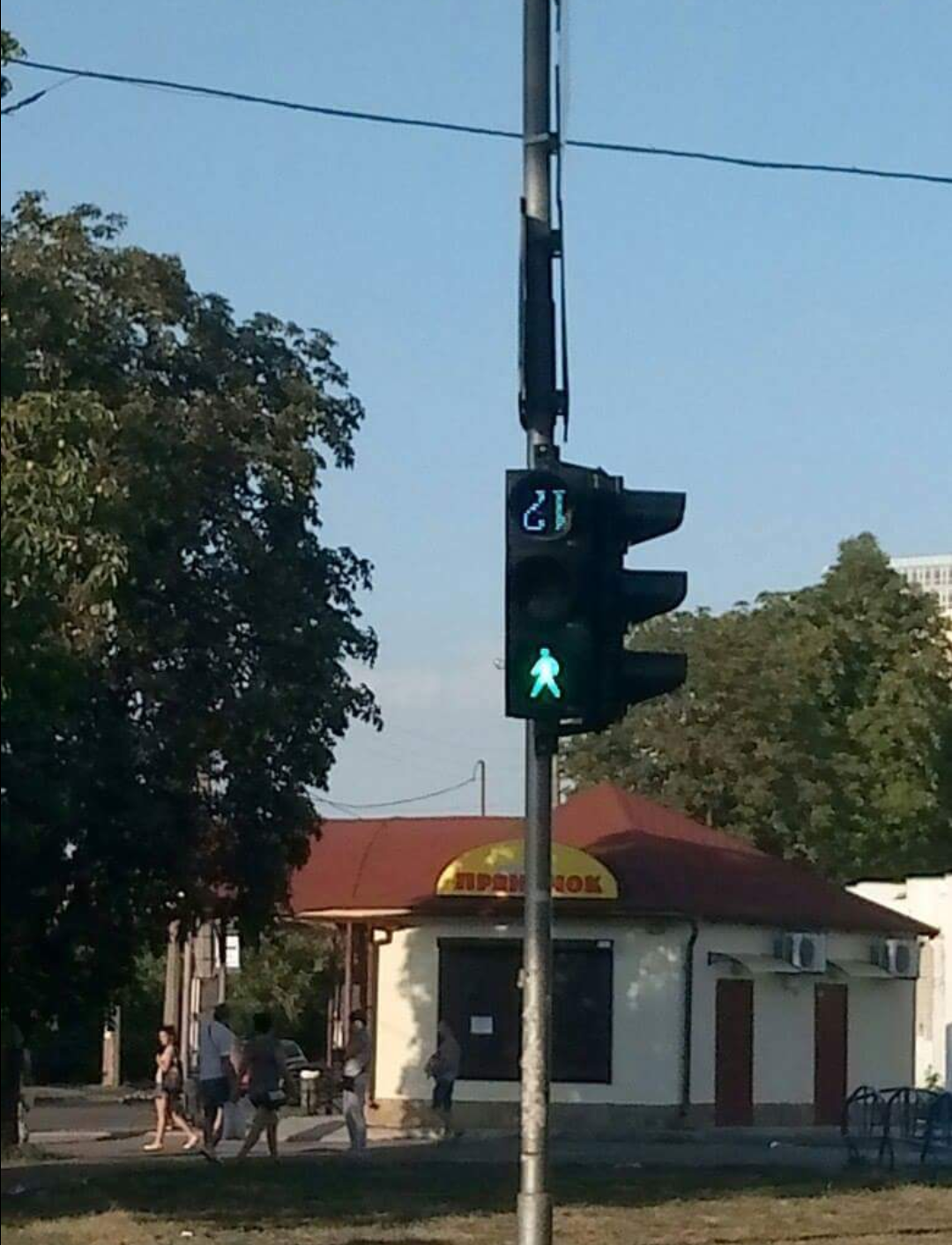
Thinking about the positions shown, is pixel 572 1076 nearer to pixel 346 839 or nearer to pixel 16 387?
pixel 346 839

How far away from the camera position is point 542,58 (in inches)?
515

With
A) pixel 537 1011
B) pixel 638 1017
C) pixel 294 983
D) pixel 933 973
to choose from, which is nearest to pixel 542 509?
pixel 537 1011

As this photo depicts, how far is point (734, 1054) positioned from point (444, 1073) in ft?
18.8

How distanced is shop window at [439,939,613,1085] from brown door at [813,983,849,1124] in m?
4.37

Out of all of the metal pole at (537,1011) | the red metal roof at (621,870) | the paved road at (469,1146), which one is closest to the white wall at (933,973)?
the red metal roof at (621,870)

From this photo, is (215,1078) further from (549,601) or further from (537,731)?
(549,601)

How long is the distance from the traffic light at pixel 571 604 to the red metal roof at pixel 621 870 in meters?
22.9

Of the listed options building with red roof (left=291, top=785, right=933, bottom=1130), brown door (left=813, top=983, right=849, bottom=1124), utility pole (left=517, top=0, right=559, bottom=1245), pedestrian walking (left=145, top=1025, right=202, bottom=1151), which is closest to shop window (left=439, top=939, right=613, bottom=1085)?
building with red roof (left=291, top=785, right=933, bottom=1130)

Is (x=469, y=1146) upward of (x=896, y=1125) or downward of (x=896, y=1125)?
downward

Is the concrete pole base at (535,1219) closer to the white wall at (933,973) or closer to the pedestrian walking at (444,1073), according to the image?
the pedestrian walking at (444,1073)

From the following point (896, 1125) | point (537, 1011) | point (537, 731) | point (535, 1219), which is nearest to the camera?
point (537, 731)

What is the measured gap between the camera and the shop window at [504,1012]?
35.2 metres

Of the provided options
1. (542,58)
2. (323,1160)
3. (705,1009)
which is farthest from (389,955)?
(542,58)

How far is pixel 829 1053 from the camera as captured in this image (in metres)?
38.4
